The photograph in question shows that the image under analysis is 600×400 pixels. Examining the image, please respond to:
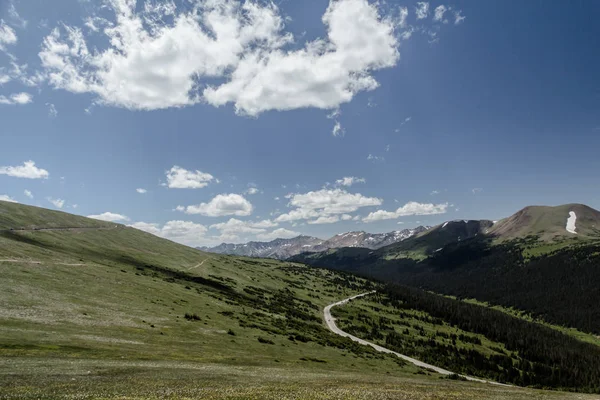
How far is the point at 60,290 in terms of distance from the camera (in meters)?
67.7

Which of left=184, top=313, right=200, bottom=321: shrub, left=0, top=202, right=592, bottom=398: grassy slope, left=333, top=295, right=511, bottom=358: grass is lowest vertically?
left=333, top=295, right=511, bottom=358: grass

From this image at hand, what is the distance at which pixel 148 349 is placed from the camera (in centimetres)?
4538

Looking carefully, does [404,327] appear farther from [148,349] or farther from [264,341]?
[148,349]

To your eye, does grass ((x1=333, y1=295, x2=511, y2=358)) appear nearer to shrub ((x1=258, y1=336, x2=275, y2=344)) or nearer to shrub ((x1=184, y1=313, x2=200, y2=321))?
shrub ((x1=258, y1=336, x2=275, y2=344))

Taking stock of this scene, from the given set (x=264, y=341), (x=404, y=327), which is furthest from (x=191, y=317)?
(x=404, y=327)

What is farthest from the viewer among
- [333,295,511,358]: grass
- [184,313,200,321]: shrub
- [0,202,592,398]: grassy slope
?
[333,295,511,358]: grass

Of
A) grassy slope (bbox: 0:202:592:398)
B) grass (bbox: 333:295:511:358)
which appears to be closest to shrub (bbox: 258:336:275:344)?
grassy slope (bbox: 0:202:592:398)

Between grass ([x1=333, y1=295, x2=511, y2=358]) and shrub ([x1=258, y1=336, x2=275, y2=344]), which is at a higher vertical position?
shrub ([x1=258, y1=336, x2=275, y2=344])

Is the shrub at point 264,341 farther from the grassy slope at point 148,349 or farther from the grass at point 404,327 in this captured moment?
the grass at point 404,327

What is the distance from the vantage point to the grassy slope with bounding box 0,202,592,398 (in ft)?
87.6

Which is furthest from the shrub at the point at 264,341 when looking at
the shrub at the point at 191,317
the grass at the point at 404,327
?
the grass at the point at 404,327

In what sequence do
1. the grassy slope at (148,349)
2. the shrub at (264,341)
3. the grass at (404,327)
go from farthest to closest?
the grass at (404,327)
the shrub at (264,341)
the grassy slope at (148,349)

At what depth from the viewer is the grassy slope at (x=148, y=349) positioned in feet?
87.6

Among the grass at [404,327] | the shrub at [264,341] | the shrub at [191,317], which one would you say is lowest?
the grass at [404,327]
